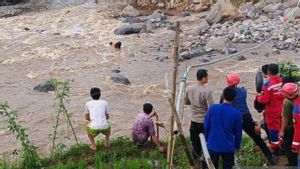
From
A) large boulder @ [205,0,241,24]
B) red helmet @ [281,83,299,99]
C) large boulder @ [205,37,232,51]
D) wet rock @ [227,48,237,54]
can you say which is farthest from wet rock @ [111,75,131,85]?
red helmet @ [281,83,299,99]

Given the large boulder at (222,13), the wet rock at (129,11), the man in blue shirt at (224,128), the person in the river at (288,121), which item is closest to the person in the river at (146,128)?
the man in blue shirt at (224,128)

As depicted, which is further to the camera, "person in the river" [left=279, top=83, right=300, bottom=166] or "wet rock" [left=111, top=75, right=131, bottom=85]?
"wet rock" [left=111, top=75, right=131, bottom=85]

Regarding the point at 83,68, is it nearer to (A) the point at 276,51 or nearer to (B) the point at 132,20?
(A) the point at 276,51

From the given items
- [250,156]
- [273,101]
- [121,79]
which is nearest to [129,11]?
[121,79]

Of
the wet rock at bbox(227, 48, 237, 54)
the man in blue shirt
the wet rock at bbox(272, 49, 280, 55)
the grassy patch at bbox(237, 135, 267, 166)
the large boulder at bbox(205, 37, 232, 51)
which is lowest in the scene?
the grassy patch at bbox(237, 135, 267, 166)

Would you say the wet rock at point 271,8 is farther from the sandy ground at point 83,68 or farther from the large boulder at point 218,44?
the large boulder at point 218,44

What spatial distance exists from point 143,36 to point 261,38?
16.1 feet

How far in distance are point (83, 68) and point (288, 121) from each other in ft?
39.8

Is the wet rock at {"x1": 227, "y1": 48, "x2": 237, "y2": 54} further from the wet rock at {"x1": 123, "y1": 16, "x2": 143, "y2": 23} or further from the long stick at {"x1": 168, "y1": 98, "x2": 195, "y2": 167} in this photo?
the long stick at {"x1": 168, "y1": 98, "x2": 195, "y2": 167}

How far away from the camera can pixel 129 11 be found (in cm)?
2684

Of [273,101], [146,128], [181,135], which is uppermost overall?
[273,101]

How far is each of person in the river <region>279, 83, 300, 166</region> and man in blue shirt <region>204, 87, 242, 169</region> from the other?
545mm

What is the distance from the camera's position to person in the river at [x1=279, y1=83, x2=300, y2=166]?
6.04 meters

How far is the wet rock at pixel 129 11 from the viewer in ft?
87.5
